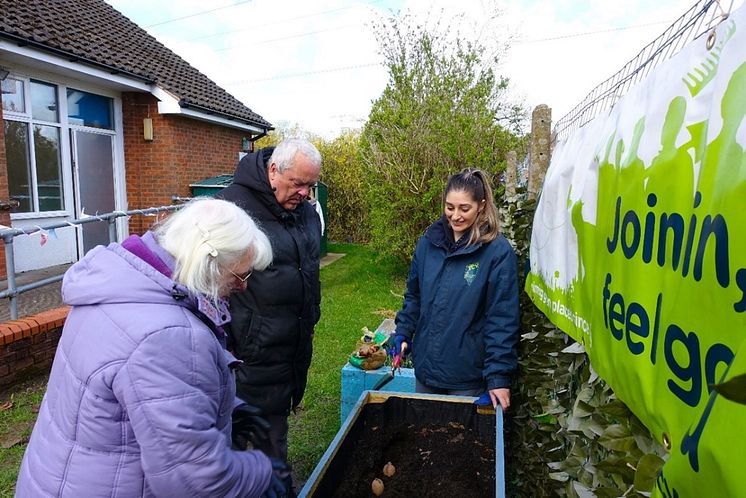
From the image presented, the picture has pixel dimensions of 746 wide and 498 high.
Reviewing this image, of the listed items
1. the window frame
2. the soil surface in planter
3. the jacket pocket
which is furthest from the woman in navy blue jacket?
the window frame

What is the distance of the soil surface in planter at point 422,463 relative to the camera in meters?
1.98

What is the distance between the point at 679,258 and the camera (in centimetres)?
83

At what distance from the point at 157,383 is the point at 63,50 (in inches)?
328

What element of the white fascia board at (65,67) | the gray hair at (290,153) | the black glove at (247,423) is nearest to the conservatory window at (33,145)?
the white fascia board at (65,67)

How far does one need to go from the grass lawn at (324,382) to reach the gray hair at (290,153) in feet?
7.26

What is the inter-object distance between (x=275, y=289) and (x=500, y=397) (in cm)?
118

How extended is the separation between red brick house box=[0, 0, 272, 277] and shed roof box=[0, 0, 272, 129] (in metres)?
0.03

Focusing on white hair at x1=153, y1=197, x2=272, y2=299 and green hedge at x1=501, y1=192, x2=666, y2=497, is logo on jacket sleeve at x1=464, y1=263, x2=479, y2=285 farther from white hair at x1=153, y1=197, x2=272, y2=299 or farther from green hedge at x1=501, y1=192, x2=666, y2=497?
white hair at x1=153, y1=197, x2=272, y2=299

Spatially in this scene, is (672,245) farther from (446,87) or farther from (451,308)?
(446,87)

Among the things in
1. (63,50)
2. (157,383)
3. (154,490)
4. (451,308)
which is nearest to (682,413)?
(157,383)

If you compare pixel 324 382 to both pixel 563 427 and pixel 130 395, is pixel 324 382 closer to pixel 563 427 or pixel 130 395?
pixel 563 427

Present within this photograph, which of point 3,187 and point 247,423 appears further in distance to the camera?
point 3,187

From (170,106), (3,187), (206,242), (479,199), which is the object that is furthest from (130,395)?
(170,106)

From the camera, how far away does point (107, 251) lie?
155cm
